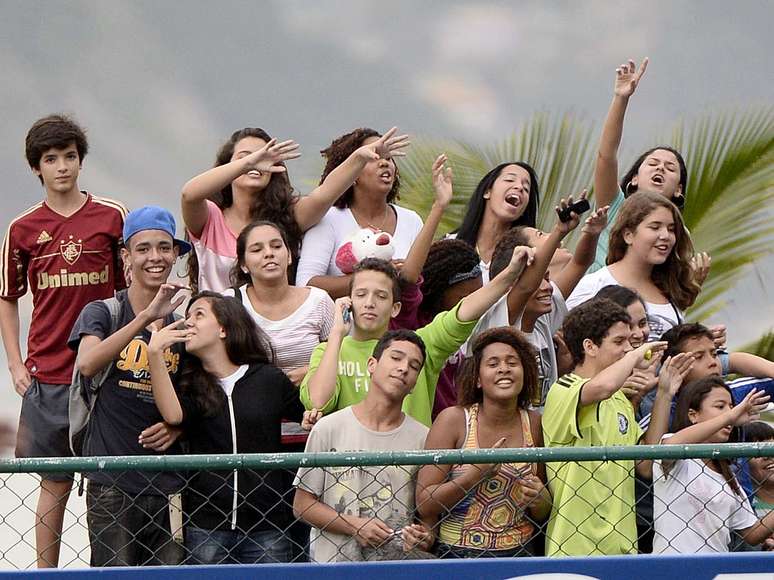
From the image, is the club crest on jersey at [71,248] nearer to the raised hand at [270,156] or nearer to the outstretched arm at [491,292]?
the raised hand at [270,156]

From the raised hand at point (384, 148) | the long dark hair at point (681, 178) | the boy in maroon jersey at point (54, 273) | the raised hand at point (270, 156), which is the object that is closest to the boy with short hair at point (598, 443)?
the raised hand at point (384, 148)

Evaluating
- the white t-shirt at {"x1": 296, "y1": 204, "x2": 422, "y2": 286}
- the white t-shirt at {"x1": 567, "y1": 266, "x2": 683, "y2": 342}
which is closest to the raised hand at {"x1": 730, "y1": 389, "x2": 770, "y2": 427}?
the white t-shirt at {"x1": 567, "y1": 266, "x2": 683, "y2": 342}

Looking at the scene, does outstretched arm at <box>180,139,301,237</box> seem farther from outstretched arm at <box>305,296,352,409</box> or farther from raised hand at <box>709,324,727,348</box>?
raised hand at <box>709,324,727,348</box>

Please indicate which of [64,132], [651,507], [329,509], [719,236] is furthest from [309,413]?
[719,236]

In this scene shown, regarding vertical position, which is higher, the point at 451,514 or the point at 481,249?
the point at 481,249

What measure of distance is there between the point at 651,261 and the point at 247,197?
1.74 meters

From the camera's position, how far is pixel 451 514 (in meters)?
5.35

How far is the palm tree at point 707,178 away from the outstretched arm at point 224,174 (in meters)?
5.04

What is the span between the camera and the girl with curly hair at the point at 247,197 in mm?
6250

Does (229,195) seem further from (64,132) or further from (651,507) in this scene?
(651,507)

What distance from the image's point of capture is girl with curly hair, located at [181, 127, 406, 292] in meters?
6.25

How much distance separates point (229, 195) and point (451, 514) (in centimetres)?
197

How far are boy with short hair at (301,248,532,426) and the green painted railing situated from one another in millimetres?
712

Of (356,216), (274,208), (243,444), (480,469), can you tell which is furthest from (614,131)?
(243,444)
